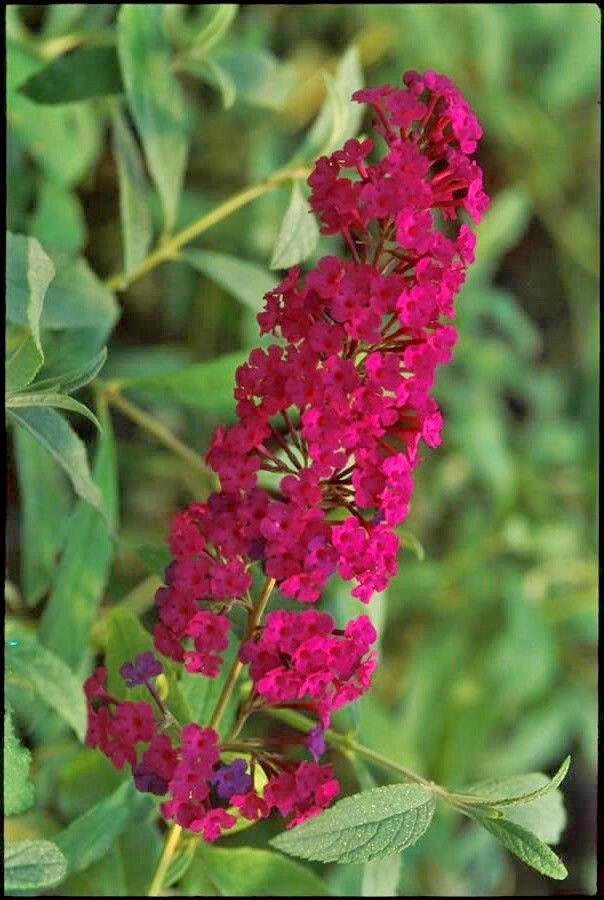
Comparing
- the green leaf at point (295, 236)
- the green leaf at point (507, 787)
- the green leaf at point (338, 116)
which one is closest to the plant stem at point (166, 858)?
the green leaf at point (507, 787)

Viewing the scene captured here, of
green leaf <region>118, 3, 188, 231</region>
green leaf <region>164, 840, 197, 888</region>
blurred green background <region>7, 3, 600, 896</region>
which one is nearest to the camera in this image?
green leaf <region>164, 840, 197, 888</region>

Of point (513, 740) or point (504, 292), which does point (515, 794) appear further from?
point (504, 292)

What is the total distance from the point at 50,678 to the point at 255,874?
130 mm

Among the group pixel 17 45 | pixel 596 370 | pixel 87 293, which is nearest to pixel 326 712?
pixel 87 293

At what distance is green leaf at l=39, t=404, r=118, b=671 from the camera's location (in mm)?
600

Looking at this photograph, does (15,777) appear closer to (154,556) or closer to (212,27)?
(154,556)

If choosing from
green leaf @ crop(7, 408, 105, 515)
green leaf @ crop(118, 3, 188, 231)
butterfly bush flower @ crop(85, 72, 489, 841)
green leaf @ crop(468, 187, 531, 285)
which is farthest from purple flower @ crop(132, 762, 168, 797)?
green leaf @ crop(468, 187, 531, 285)

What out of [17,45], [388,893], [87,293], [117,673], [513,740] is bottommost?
[513,740]

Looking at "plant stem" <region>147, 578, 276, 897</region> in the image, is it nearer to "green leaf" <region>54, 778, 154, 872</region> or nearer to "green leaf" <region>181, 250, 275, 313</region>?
"green leaf" <region>54, 778, 154, 872</region>

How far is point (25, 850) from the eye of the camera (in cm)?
41

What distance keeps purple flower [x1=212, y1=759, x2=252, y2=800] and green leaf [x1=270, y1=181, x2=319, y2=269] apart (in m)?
0.20

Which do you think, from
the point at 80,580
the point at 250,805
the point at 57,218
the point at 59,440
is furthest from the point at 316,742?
the point at 57,218

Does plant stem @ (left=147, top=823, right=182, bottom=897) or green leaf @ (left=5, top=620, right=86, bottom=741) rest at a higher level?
green leaf @ (left=5, top=620, right=86, bottom=741)

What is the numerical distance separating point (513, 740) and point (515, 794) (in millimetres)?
639
